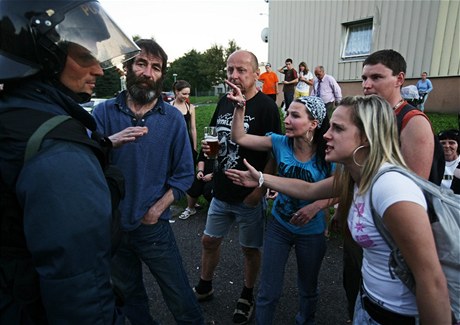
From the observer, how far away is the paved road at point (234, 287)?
2830mm

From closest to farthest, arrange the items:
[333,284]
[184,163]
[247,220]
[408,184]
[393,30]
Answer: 1. [408,184]
2. [184,163]
3. [247,220]
4. [333,284]
5. [393,30]

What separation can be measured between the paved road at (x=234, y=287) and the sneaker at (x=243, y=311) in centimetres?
9

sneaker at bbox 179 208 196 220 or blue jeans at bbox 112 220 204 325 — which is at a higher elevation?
blue jeans at bbox 112 220 204 325

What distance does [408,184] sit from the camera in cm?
137

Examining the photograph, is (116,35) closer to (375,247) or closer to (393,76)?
(375,247)

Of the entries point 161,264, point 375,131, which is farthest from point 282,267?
point 375,131

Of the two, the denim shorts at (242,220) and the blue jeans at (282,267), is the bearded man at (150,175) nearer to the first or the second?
the blue jeans at (282,267)

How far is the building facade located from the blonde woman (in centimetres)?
1215

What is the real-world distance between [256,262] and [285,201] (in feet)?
2.54

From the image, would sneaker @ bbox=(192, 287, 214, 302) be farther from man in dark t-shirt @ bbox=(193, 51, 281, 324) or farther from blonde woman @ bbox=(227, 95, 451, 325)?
blonde woman @ bbox=(227, 95, 451, 325)

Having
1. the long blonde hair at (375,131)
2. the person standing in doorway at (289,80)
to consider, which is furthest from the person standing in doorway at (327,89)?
the long blonde hair at (375,131)

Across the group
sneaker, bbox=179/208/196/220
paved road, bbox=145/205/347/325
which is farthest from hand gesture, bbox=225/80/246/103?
sneaker, bbox=179/208/196/220

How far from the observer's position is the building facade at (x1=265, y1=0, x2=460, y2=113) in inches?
439

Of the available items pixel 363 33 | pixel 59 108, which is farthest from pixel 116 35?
pixel 363 33
